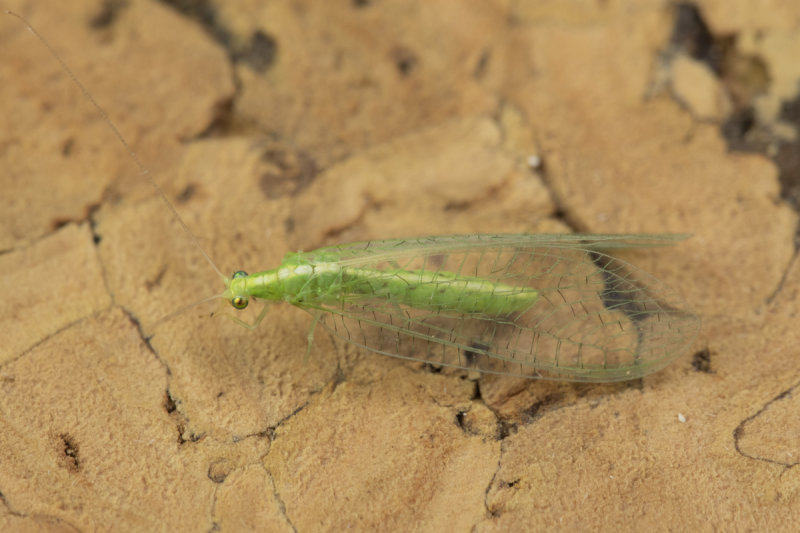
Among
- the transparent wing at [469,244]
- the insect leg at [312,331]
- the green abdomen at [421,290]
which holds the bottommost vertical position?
the insect leg at [312,331]

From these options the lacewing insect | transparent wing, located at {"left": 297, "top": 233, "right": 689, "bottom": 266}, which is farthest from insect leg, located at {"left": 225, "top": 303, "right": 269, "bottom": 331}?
transparent wing, located at {"left": 297, "top": 233, "right": 689, "bottom": 266}

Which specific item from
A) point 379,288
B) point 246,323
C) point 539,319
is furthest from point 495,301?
point 246,323

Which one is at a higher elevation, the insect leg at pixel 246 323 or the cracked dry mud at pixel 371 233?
the cracked dry mud at pixel 371 233

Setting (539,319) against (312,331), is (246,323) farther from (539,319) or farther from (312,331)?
(539,319)

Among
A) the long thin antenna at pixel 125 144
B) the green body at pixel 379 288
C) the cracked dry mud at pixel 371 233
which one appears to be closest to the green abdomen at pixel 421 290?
the green body at pixel 379 288

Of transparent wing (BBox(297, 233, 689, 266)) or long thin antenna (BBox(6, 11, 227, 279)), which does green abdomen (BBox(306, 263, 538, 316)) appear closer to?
transparent wing (BBox(297, 233, 689, 266))

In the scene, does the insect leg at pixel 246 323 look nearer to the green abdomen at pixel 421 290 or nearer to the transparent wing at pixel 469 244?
the green abdomen at pixel 421 290

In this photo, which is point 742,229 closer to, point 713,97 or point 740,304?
point 740,304
